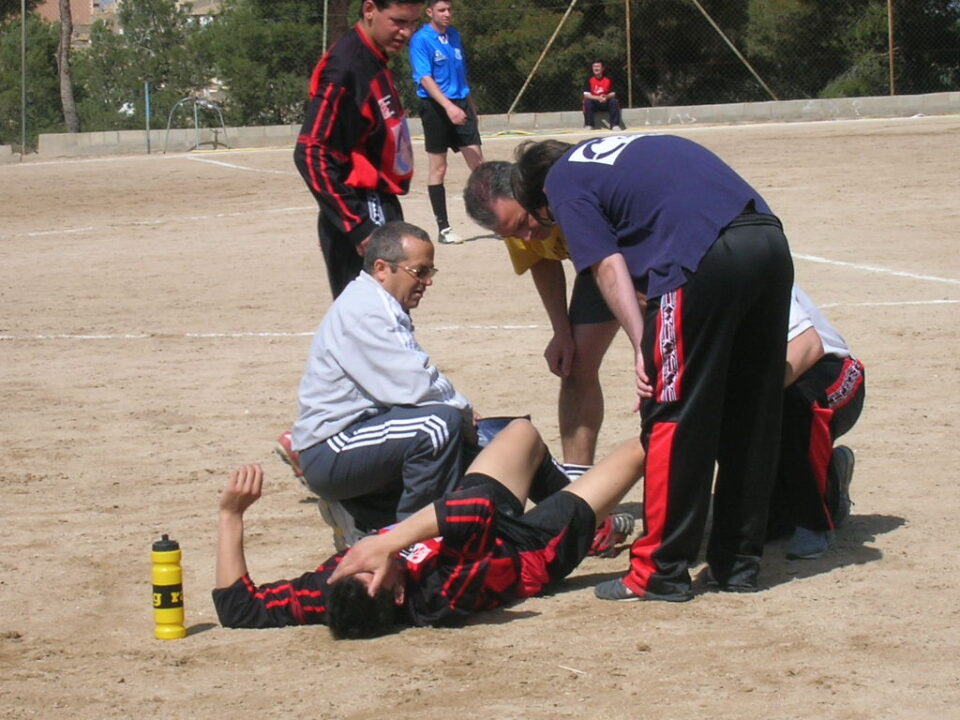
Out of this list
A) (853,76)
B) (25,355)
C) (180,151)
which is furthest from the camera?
(853,76)

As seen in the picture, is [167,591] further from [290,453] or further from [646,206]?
[646,206]

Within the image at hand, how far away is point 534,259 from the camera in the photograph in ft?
19.4

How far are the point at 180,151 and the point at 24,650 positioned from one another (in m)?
24.4

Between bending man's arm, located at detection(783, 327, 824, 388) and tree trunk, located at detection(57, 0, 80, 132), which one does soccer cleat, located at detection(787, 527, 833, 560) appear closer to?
bending man's arm, located at detection(783, 327, 824, 388)

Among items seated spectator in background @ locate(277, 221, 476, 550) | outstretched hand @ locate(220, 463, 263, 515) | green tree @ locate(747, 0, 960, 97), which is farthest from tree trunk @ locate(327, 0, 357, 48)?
outstretched hand @ locate(220, 463, 263, 515)

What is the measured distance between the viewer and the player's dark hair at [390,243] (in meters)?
5.30

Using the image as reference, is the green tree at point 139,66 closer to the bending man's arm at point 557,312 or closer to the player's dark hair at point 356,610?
the bending man's arm at point 557,312

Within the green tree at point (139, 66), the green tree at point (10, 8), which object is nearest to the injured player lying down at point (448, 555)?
the green tree at point (139, 66)

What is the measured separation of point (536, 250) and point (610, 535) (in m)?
1.13

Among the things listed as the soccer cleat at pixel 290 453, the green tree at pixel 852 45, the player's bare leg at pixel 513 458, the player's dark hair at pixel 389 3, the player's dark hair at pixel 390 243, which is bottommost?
the soccer cleat at pixel 290 453

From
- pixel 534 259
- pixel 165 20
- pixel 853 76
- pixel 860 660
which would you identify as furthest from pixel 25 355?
pixel 165 20

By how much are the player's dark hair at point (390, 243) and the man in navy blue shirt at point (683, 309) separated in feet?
2.08

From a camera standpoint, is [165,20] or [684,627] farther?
[165,20]

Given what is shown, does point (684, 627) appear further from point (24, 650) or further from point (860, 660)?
point (24, 650)
